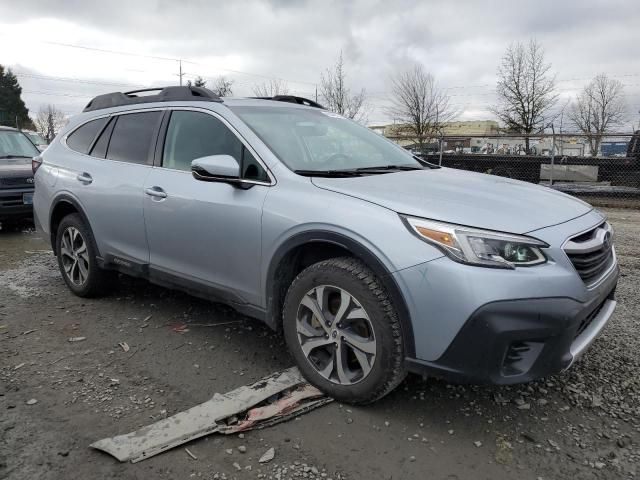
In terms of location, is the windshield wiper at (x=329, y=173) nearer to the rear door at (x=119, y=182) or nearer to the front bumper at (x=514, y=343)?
the front bumper at (x=514, y=343)

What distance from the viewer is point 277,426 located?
2674 mm

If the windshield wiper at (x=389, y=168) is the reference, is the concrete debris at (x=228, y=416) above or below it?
below

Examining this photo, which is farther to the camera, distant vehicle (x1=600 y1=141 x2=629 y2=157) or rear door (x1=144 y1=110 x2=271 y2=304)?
distant vehicle (x1=600 y1=141 x2=629 y2=157)

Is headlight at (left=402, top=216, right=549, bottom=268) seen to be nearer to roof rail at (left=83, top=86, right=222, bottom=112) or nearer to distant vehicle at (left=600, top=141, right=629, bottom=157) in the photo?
roof rail at (left=83, top=86, right=222, bottom=112)

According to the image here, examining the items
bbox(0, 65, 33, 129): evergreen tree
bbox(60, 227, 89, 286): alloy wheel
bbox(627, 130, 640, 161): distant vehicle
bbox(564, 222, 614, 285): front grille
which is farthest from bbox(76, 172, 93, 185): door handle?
bbox(0, 65, 33, 129): evergreen tree

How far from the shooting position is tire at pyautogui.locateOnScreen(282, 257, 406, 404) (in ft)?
8.37

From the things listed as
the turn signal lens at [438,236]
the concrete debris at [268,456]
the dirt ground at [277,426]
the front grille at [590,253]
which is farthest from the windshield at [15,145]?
the front grille at [590,253]

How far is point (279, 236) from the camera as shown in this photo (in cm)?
293

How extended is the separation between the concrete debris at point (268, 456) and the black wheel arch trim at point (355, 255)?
79 cm

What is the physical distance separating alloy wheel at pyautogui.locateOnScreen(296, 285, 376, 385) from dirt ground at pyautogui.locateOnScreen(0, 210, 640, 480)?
22 cm

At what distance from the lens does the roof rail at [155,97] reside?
380 cm

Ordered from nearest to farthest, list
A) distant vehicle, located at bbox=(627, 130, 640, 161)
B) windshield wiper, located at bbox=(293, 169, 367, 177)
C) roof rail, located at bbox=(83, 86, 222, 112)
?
windshield wiper, located at bbox=(293, 169, 367, 177) → roof rail, located at bbox=(83, 86, 222, 112) → distant vehicle, located at bbox=(627, 130, 640, 161)

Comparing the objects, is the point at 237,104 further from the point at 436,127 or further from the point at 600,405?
the point at 436,127

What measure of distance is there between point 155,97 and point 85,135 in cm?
104
